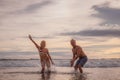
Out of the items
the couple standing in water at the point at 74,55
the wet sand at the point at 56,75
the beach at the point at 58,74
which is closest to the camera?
the wet sand at the point at 56,75

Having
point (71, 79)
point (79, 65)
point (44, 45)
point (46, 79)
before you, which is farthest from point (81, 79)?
point (44, 45)

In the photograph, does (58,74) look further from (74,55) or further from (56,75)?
(74,55)

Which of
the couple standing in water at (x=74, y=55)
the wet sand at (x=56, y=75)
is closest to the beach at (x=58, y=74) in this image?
the wet sand at (x=56, y=75)

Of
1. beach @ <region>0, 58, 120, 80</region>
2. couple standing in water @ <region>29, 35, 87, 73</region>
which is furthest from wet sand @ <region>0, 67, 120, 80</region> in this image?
couple standing in water @ <region>29, 35, 87, 73</region>

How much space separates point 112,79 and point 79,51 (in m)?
3.24

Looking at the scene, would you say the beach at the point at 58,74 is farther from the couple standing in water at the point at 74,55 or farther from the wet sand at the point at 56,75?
the couple standing in water at the point at 74,55

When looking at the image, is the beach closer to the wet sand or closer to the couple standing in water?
the wet sand

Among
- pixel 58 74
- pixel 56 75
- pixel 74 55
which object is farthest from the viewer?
pixel 58 74

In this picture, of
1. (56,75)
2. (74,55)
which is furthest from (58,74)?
(74,55)

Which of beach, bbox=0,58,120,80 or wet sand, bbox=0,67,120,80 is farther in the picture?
beach, bbox=0,58,120,80

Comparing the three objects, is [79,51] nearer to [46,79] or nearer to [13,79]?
[46,79]

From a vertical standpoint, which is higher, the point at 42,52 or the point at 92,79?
the point at 42,52

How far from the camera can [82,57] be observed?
779 inches

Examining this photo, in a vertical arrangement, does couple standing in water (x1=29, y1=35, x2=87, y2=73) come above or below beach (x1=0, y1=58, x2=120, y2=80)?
above
